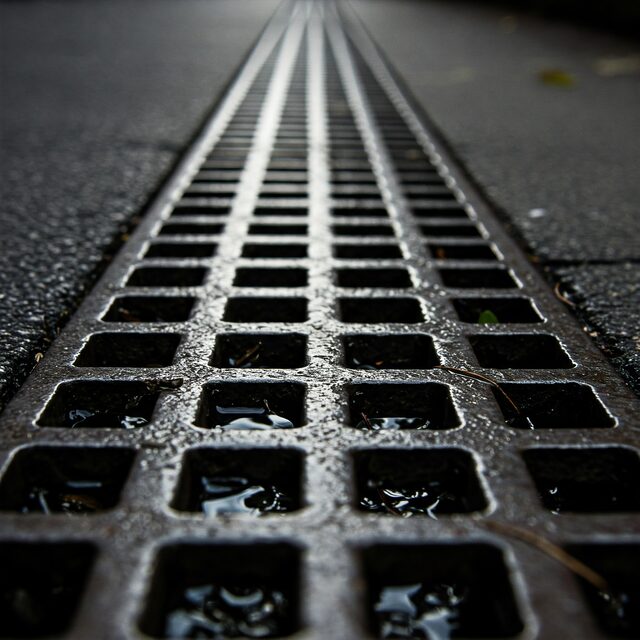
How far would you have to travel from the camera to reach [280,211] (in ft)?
6.23

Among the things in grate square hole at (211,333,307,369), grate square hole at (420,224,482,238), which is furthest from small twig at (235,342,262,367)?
grate square hole at (420,224,482,238)

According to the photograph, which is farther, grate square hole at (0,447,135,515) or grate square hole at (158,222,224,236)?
grate square hole at (158,222,224,236)

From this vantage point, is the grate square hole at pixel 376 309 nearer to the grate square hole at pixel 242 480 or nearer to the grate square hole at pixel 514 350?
the grate square hole at pixel 514 350

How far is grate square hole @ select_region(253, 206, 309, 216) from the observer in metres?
1.88

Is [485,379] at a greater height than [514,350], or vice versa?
[514,350]

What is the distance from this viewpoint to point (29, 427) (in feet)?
3.20

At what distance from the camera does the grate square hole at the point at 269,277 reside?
1510 millimetres

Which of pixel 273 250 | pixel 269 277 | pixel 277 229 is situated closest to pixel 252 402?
pixel 269 277

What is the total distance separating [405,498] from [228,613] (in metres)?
0.27

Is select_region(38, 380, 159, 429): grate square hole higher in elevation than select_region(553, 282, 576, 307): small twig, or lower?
lower

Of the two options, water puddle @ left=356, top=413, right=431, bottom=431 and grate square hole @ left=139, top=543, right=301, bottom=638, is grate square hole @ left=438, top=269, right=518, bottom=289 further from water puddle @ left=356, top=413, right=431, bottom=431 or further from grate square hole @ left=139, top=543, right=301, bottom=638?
grate square hole @ left=139, top=543, right=301, bottom=638

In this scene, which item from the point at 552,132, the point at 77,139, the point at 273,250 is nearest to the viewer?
the point at 273,250

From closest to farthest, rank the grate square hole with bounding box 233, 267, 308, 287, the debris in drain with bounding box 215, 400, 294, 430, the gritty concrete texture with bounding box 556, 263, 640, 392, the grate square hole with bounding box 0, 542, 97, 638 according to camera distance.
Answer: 1. the grate square hole with bounding box 0, 542, 97, 638
2. the debris in drain with bounding box 215, 400, 294, 430
3. the gritty concrete texture with bounding box 556, 263, 640, 392
4. the grate square hole with bounding box 233, 267, 308, 287

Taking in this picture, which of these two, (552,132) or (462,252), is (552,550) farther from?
(552,132)
